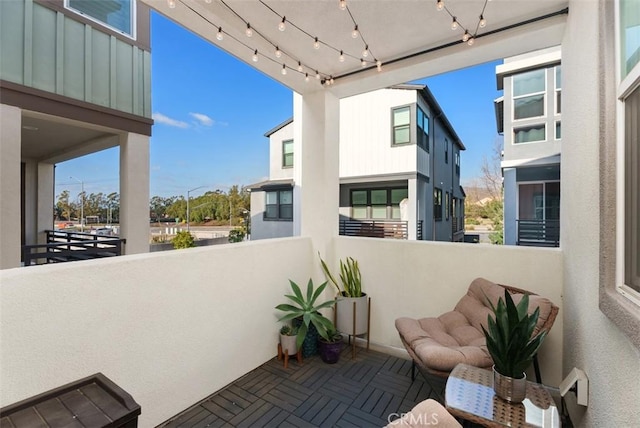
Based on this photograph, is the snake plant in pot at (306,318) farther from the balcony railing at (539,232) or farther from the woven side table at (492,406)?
the balcony railing at (539,232)

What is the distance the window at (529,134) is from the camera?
6.99 meters

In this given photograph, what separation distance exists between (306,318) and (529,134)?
7.69 meters

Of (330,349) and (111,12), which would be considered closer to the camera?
(330,349)

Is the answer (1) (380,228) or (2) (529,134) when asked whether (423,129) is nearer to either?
(2) (529,134)

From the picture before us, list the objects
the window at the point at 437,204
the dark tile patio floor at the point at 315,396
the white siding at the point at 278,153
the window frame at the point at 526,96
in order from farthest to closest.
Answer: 1. the white siding at the point at 278,153
2. the window at the point at 437,204
3. the window frame at the point at 526,96
4. the dark tile patio floor at the point at 315,396

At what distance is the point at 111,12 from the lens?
15.1 feet

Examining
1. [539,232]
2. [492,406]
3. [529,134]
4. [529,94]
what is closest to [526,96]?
[529,94]

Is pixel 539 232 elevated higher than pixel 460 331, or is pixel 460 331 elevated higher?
pixel 539 232

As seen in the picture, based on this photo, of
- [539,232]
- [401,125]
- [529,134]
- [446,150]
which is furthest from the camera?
[446,150]

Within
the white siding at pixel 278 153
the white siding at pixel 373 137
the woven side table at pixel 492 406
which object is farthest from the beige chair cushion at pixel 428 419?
the white siding at pixel 278 153

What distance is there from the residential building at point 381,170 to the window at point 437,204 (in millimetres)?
38

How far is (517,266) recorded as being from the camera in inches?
99.8

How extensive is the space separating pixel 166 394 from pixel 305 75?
3.30m

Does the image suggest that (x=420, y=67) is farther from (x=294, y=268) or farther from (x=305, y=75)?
(x=294, y=268)
